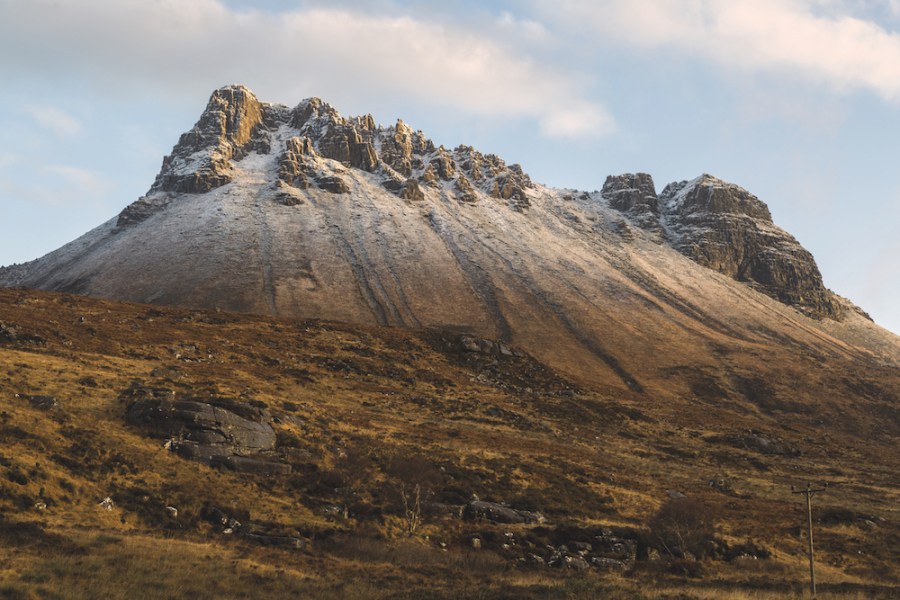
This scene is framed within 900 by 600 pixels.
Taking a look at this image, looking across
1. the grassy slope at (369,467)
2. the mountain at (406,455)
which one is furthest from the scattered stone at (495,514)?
the grassy slope at (369,467)

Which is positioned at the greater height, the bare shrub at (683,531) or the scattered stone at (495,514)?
the scattered stone at (495,514)

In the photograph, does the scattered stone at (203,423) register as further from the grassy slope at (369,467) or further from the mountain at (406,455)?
the grassy slope at (369,467)

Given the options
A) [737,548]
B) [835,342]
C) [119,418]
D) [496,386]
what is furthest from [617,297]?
[119,418]

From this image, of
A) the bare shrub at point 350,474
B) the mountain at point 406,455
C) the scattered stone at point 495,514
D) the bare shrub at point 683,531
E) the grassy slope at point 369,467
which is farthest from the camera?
the scattered stone at point 495,514

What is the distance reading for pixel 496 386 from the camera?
104000 mm

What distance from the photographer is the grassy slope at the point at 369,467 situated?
101 ft

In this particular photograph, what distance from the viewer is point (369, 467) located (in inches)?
1996

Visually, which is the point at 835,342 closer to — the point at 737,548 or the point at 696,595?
the point at 737,548

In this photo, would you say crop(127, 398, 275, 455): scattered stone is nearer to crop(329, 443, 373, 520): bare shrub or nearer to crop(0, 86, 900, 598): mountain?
crop(0, 86, 900, 598): mountain

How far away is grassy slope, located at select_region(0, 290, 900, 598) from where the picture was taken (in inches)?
1211

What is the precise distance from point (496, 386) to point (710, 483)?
130 ft

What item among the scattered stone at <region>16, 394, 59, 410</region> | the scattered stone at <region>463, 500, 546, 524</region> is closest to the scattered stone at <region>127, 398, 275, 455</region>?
the scattered stone at <region>16, 394, 59, 410</region>

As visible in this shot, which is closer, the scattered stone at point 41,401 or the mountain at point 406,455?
the mountain at point 406,455

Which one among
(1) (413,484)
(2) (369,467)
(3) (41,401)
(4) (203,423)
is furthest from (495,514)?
(3) (41,401)
